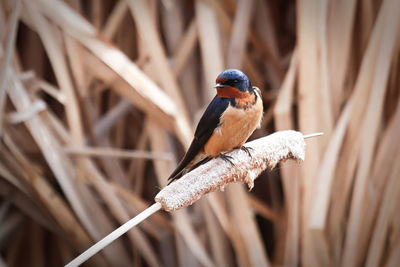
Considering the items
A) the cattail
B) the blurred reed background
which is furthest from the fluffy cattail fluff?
the blurred reed background

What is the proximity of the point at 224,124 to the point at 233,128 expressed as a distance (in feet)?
0.06

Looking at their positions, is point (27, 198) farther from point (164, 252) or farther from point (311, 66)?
point (311, 66)

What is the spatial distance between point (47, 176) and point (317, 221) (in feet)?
2.67

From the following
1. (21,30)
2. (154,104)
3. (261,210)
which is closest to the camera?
(154,104)

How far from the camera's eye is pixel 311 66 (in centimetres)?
119

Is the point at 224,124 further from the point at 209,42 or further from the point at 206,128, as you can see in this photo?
the point at 209,42

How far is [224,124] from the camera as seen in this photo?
845mm

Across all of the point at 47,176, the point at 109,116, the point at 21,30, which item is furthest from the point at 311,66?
the point at 21,30

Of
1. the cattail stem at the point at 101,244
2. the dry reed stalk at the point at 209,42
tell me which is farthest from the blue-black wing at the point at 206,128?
the dry reed stalk at the point at 209,42

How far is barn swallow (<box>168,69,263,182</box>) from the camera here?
83cm

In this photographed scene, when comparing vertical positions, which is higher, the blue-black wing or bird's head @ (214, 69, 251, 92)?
bird's head @ (214, 69, 251, 92)

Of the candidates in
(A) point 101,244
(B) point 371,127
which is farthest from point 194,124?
(A) point 101,244

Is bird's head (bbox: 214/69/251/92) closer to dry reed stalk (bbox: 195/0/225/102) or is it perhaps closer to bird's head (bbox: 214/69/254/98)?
bird's head (bbox: 214/69/254/98)

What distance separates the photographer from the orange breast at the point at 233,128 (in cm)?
83
